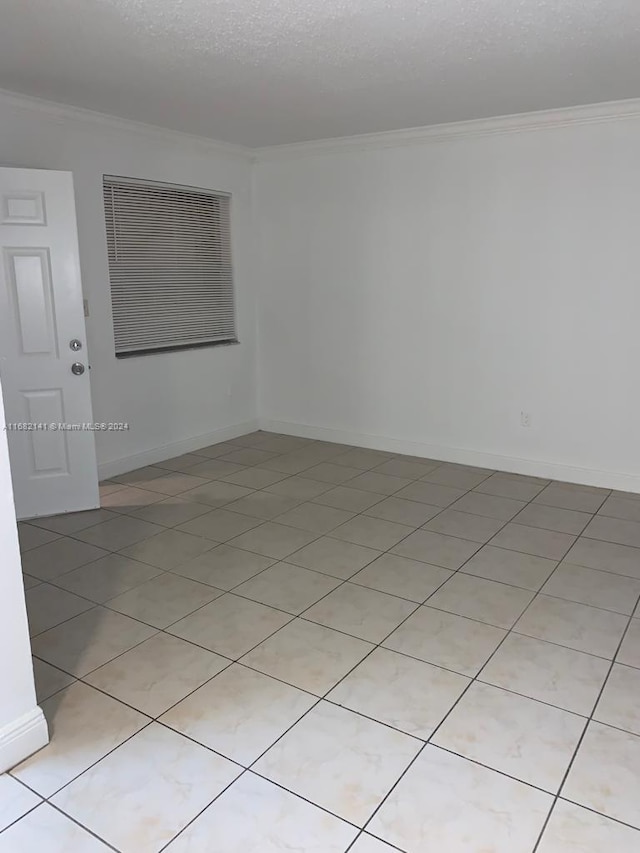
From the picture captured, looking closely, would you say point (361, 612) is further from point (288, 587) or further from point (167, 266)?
point (167, 266)

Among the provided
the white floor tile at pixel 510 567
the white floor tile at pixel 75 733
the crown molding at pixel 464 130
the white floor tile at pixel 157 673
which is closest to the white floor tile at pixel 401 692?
the white floor tile at pixel 157 673

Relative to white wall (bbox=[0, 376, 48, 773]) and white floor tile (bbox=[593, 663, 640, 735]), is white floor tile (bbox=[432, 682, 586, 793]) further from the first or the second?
white wall (bbox=[0, 376, 48, 773])

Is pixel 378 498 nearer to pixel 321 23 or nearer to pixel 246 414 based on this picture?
pixel 246 414

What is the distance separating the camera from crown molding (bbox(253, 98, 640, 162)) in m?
3.98

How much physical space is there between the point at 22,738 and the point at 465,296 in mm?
3864

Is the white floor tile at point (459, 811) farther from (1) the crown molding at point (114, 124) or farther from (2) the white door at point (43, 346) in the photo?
(1) the crown molding at point (114, 124)

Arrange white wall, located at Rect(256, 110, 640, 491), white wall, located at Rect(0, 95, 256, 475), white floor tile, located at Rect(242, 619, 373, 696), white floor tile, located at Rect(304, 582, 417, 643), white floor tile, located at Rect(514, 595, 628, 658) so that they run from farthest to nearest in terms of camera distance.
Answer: white wall, located at Rect(256, 110, 640, 491) → white wall, located at Rect(0, 95, 256, 475) → white floor tile, located at Rect(304, 582, 417, 643) → white floor tile, located at Rect(514, 595, 628, 658) → white floor tile, located at Rect(242, 619, 373, 696)

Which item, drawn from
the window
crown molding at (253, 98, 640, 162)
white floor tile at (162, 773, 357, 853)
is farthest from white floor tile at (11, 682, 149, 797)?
crown molding at (253, 98, 640, 162)

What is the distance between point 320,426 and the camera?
5.70 metres

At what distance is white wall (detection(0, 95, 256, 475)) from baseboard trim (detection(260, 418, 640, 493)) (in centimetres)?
58

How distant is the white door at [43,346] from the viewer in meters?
3.62

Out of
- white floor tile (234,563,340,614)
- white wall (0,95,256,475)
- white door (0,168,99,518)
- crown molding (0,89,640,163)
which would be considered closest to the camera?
white floor tile (234,563,340,614)

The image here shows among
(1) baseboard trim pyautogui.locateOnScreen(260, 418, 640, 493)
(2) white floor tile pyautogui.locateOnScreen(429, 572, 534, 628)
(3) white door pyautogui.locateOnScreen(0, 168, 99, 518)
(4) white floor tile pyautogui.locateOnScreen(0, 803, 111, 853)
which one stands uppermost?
(3) white door pyautogui.locateOnScreen(0, 168, 99, 518)

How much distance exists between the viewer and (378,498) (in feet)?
14.0
